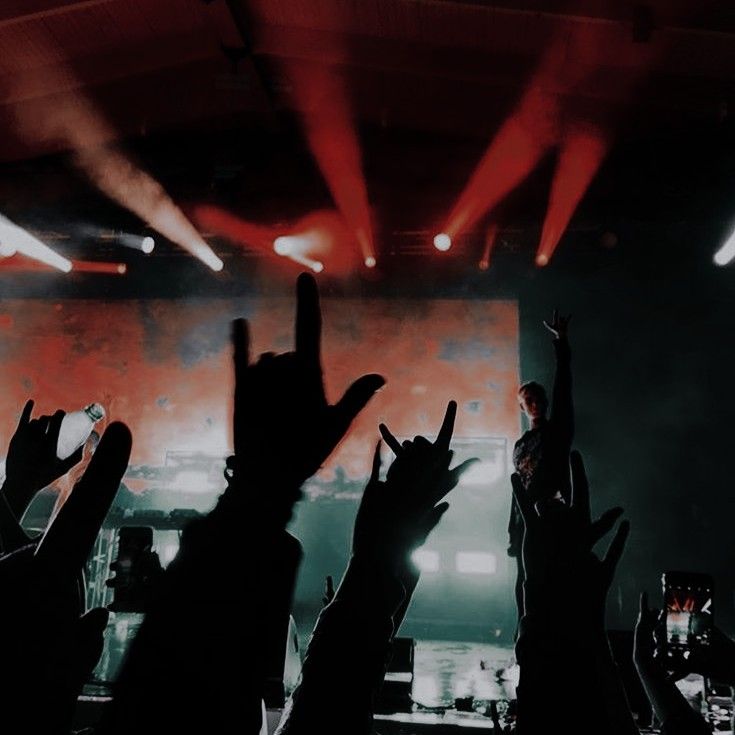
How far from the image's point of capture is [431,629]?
20.3 feet

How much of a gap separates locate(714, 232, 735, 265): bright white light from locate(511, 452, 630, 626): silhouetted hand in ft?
19.8

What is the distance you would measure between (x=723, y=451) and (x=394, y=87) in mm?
5265

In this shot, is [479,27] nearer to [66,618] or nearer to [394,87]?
[394,87]

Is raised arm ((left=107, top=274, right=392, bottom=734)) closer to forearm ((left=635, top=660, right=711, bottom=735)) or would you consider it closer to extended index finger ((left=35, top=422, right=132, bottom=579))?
extended index finger ((left=35, top=422, right=132, bottom=579))

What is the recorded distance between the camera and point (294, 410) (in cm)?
81

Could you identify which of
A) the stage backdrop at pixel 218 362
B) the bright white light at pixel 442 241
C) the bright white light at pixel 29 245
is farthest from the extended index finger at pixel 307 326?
the bright white light at pixel 29 245

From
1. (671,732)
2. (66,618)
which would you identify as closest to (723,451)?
(671,732)

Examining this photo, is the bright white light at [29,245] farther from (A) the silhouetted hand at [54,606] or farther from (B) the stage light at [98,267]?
(A) the silhouetted hand at [54,606]

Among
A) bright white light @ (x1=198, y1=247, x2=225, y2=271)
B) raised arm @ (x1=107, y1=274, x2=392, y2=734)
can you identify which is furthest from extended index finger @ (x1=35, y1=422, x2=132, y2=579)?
bright white light @ (x1=198, y1=247, x2=225, y2=271)

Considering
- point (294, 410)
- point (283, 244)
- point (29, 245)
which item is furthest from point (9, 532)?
point (29, 245)

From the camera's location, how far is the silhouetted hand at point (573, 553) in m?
0.99

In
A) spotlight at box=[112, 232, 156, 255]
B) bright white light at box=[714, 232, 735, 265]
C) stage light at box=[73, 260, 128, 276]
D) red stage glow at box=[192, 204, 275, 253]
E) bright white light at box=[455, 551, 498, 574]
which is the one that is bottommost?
bright white light at box=[455, 551, 498, 574]

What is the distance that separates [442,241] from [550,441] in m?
4.25

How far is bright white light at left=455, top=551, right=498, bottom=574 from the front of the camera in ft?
20.8
